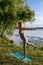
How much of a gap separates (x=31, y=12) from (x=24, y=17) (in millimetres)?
1260

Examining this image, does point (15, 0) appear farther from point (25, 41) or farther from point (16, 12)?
point (25, 41)

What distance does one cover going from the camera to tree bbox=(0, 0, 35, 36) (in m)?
30.1

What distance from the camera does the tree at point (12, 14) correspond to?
3012 centimetres

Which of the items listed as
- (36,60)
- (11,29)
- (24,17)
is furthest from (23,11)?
(36,60)

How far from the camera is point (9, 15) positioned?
3088 centimetres

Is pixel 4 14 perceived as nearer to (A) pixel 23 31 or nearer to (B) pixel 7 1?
(B) pixel 7 1

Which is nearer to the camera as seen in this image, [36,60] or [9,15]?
[36,60]

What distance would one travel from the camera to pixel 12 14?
101ft

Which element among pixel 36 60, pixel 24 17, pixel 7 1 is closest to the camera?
pixel 36 60

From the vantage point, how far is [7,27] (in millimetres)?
33312

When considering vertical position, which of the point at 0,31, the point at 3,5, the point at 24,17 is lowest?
the point at 0,31

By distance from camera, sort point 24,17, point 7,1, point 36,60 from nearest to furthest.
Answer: point 36,60
point 7,1
point 24,17

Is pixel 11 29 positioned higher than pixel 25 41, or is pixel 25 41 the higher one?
pixel 25 41

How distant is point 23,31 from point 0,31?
80.2ft
